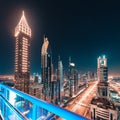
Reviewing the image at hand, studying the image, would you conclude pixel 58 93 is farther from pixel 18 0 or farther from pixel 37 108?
pixel 37 108

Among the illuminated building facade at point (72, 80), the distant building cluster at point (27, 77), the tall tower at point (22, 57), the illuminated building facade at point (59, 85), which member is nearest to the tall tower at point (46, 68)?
the distant building cluster at point (27, 77)

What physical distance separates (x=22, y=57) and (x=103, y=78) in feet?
64.9

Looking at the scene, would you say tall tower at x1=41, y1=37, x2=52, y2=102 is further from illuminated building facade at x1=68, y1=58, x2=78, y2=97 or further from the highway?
illuminated building facade at x1=68, y1=58, x2=78, y2=97

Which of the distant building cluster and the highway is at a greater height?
the distant building cluster

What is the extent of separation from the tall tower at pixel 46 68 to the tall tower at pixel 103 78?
12.2 metres

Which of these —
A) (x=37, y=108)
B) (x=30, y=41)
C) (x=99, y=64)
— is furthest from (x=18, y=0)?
(x=99, y=64)

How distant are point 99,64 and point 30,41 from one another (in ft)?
63.0

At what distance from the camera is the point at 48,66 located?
3144 cm

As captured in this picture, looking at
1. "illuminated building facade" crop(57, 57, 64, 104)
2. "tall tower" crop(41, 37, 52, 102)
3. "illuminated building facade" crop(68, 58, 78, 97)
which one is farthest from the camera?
"illuminated building facade" crop(68, 58, 78, 97)

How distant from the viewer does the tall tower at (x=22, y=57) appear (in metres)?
→ 20.8

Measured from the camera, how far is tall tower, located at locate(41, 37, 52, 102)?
77.7ft

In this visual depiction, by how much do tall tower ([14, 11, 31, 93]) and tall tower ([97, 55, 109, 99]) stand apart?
55.0ft

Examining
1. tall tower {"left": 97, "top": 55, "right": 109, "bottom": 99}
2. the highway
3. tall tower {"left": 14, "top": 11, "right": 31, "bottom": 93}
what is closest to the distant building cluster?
tall tower {"left": 14, "top": 11, "right": 31, "bottom": 93}

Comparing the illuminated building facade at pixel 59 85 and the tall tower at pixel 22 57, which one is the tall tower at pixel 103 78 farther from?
the tall tower at pixel 22 57
